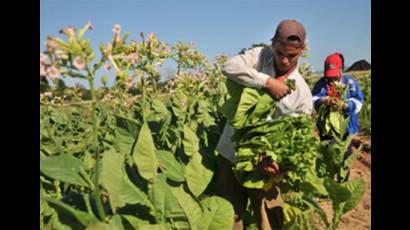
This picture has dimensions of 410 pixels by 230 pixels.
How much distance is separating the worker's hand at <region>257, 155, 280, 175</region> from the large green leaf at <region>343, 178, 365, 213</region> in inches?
18.0

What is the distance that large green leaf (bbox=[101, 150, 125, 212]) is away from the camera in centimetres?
182

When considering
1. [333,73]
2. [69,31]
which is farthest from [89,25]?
[333,73]

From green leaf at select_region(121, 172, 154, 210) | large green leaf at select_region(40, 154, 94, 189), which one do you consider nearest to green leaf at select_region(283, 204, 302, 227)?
green leaf at select_region(121, 172, 154, 210)

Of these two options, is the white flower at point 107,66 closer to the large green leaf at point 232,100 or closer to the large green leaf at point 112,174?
the large green leaf at point 112,174

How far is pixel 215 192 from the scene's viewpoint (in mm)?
2889

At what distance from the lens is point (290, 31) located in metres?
2.27

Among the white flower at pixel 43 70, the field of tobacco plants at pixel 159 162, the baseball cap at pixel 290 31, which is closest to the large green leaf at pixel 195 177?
the field of tobacco plants at pixel 159 162

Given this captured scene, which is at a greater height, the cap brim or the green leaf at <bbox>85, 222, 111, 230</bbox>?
the cap brim

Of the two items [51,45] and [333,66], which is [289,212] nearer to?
[51,45]

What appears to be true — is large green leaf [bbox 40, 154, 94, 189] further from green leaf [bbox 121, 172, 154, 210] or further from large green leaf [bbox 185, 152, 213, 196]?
large green leaf [bbox 185, 152, 213, 196]

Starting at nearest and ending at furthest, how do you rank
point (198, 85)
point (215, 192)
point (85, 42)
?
1. point (85, 42)
2. point (215, 192)
3. point (198, 85)

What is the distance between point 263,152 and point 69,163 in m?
1.04
